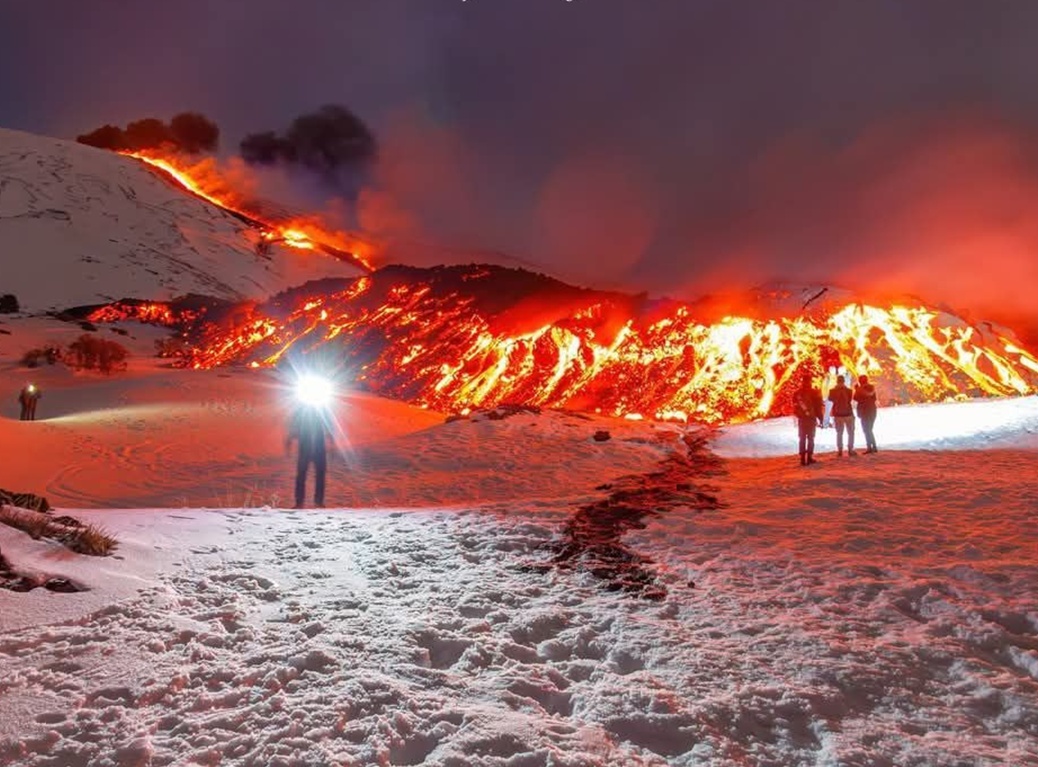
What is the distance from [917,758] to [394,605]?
3.10 m

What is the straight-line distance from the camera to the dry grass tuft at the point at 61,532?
14.7ft

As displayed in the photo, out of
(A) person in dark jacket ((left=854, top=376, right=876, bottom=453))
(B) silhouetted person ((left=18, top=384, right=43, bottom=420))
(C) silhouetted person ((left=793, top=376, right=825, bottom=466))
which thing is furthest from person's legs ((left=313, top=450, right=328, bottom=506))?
(B) silhouetted person ((left=18, top=384, right=43, bottom=420))

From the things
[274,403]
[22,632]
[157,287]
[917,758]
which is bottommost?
[917,758]

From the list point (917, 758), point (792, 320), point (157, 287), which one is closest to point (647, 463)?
point (917, 758)

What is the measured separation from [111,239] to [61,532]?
7473cm

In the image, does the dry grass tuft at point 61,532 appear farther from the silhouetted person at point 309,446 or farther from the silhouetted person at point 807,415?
the silhouetted person at point 807,415

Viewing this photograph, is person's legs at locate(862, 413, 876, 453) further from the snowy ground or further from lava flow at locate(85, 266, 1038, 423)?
lava flow at locate(85, 266, 1038, 423)

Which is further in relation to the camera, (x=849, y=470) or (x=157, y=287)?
(x=157, y=287)

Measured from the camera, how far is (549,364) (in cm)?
2672

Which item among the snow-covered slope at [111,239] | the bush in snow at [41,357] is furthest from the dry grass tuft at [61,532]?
the snow-covered slope at [111,239]

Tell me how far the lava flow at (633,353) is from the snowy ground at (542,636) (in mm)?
15097

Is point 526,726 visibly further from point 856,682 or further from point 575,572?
point 575,572

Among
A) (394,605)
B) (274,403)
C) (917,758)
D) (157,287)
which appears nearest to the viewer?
(917,758)

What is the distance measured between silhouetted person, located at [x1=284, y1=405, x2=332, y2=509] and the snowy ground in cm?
325
